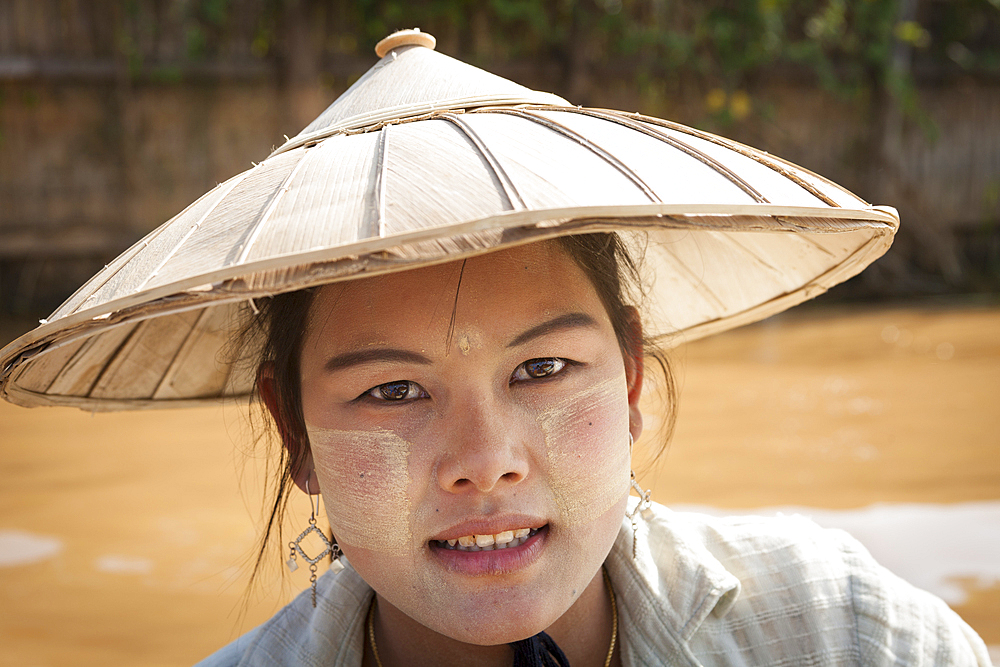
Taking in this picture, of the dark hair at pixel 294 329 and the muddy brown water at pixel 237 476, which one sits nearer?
the dark hair at pixel 294 329

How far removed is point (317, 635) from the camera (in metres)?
1.56

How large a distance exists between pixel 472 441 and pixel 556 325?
0.74 ft

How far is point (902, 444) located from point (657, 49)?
423 cm

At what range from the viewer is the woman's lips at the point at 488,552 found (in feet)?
3.88

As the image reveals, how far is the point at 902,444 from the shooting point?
3.72m

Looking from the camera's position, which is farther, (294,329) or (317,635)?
(317,635)

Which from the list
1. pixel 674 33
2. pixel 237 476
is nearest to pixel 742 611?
pixel 237 476

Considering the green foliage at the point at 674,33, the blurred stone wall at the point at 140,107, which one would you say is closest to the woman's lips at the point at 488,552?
the blurred stone wall at the point at 140,107

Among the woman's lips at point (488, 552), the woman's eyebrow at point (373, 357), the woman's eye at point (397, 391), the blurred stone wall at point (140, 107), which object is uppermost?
the blurred stone wall at point (140, 107)

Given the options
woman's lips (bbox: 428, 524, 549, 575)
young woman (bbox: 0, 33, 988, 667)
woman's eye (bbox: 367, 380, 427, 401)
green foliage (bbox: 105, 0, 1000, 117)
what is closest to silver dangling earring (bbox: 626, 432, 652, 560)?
young woman (bbox: 0, 33, 988, 667)

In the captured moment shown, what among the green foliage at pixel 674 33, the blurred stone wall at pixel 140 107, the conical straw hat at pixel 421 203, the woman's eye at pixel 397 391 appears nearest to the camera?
the conical straw hat at pixel 421 203

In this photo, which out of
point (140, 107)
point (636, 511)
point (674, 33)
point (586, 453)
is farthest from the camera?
point (674, 33)

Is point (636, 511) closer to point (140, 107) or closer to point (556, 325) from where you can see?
point (556, 325)

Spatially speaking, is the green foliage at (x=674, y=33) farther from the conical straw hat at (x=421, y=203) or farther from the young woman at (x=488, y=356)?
the conical straw hat at (x=421, y=203)
